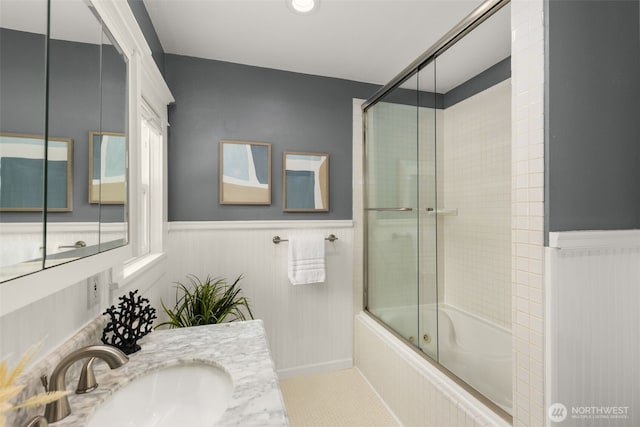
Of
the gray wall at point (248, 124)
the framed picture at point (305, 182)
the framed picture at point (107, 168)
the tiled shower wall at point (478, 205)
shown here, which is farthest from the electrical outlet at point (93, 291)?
the tiled shower wall at point (478, 205)

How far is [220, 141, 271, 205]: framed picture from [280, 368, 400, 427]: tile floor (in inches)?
52.9

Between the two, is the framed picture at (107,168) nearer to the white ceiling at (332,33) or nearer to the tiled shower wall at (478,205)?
the white ceiling at (332,33)

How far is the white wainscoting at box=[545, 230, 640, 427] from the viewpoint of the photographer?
38.4 inches

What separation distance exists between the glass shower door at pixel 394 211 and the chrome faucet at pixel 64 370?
1.61 m

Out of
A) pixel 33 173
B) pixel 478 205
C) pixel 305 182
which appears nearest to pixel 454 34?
pixel 478 205

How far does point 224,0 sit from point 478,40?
1259 millimetres

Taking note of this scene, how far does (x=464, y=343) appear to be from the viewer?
178 centimetres

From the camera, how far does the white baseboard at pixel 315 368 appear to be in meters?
2.28

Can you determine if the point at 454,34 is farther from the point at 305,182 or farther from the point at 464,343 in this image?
the point at 464,343

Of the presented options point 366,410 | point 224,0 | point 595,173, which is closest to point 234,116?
point 224,0

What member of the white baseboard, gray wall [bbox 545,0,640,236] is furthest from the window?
gray wall [bbox 545,0,640,236]

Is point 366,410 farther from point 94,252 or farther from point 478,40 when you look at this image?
point 478,40

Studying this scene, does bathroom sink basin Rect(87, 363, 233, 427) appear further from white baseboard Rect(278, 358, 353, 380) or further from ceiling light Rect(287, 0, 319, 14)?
ceiling light Rect(287, 0, 319, 14)

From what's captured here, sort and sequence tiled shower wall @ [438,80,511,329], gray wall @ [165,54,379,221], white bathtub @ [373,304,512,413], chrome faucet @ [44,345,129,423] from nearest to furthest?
chrome faucet @ [44,345,129,423]
white bathtub @ [373,304,512,413]
tiled shower wall @ [438,80,511,329]
gray wall @ [165,54,379,221]
